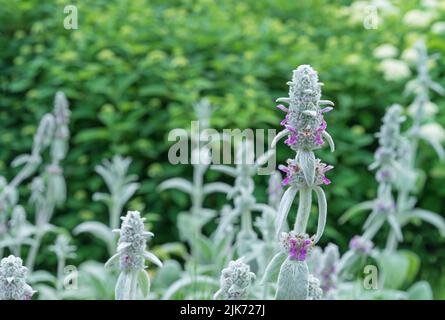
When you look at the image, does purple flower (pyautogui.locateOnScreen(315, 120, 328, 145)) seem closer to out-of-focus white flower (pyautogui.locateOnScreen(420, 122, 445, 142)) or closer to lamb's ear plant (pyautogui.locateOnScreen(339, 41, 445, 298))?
lamb's ear plant (pyautogui.locateOnScreen(339, 41, 445, 298))

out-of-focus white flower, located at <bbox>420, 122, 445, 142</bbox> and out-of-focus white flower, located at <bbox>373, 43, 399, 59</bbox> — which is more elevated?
out-of-focus white flower, located at <bbox>373, 43, 399, 59</bbox>

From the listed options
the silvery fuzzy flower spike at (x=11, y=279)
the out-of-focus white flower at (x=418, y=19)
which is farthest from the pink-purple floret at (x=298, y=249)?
the out-of-focus white flower at (x=418, y=19)

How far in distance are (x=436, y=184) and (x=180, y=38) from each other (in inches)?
67.8

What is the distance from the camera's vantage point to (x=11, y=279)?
3.99 feet

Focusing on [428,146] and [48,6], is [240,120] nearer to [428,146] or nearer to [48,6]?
[428,146]

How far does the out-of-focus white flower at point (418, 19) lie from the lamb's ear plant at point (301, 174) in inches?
153

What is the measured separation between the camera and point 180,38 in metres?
4.26

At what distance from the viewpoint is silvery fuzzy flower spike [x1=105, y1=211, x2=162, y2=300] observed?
1283 mm

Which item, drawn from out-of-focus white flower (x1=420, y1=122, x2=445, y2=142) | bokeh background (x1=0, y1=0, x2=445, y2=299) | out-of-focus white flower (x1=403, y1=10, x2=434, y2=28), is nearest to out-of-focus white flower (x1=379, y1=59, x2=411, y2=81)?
bokeh background (x1=0, y1=0, x2=445, y2=299)

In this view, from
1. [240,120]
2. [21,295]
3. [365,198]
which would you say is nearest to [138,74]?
[240,120]

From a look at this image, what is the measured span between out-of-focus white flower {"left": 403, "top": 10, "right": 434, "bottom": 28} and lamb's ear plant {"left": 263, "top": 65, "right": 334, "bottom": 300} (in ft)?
12.8

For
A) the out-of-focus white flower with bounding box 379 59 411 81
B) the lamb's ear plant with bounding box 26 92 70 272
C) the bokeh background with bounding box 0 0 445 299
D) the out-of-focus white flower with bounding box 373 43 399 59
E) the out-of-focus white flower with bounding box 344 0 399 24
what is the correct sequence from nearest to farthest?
the lamb's ear plant with bounding box 26 92 70 272 < the bokeh background with bounding box 0 0 445 299 < the out-of-focus white flower with bounding box 379 59 411 81 < the out-of-focus white flower with bounding box 373 43 399 59 < the out-of-focus white flower with bounding box 344 0 399 24

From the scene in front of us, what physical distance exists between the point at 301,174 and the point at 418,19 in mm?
3968

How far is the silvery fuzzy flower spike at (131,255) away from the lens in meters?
1.28
